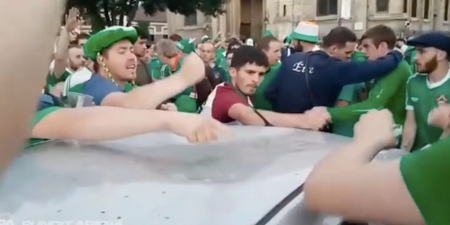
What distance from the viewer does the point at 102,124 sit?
1.29 metres

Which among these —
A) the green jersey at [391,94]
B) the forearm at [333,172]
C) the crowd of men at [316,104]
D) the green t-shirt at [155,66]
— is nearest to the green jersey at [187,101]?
the crowd of men at [316,104]

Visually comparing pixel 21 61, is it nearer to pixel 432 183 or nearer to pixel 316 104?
pixel 432 183

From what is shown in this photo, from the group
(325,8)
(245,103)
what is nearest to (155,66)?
(245,103)

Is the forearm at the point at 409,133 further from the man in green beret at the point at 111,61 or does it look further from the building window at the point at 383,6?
the building window at the point at 383,6

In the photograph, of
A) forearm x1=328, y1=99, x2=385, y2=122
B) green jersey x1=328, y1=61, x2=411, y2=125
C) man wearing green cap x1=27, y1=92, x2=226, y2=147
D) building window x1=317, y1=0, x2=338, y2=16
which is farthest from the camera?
building window x1=317, y1=0, x2=338, y2=16

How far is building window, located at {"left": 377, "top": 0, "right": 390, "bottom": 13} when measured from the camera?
82.1 feet

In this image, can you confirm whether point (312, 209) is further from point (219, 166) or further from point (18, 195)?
point (18, 195)

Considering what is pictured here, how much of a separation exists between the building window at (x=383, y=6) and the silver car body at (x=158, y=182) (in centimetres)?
2499

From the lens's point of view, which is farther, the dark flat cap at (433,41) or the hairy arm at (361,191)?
the dark flat cap at (433,41)

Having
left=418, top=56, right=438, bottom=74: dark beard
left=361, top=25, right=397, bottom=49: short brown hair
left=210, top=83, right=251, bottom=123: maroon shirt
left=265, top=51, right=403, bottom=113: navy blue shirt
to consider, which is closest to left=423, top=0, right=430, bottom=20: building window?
left=361, top=25, right=397, bottom=49: short brown hair

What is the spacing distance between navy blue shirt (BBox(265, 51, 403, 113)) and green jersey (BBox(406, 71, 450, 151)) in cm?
49

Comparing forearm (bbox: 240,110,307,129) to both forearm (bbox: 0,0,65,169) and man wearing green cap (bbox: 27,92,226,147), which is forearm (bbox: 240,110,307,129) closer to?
man wearing green cap (bbox: 27,92,226,147)

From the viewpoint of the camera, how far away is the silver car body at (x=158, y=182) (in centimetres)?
94

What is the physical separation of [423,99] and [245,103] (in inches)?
57.8
